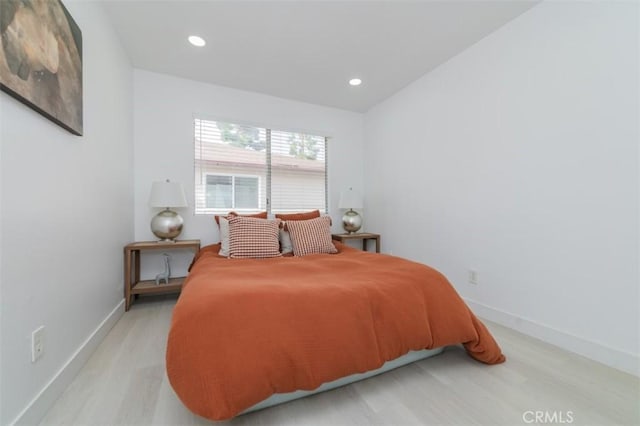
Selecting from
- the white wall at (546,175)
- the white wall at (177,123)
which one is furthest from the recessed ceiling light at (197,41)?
the white wall at (546,175)

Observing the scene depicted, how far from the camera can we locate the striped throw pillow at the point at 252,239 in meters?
2.24

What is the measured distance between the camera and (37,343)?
1.06 meters

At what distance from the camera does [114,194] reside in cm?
209

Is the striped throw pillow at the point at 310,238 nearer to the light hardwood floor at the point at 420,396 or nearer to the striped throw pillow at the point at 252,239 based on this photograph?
the striped throw pillow at the point at 252,239

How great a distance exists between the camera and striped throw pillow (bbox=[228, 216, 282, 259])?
88.0 inches

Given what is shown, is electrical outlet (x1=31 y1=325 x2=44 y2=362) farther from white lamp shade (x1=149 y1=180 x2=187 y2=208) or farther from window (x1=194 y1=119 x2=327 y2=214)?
window (x1=194 y1=119 x2=327 y2=214)

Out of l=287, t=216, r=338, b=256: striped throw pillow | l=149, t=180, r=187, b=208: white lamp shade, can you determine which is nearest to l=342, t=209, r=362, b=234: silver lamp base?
l=287, t=216, r=338, b=256: striped throw pillow

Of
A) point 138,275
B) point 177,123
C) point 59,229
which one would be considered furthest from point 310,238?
point 177,123

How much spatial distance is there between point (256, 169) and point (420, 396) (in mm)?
2838

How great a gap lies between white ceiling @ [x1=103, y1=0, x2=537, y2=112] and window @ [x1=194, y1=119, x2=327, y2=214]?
0.62 m

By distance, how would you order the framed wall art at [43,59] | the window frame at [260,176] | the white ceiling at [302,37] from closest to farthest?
the framed wall art at [43,59]
the white ceiling at [302,37]
the window frame at [260,176]

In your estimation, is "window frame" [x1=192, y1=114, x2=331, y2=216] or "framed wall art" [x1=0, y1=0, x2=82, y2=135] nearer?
"framed wall art" [x1=0, y1=0, x2=82, y2=135]

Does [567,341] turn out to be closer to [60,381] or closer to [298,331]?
[298,331]

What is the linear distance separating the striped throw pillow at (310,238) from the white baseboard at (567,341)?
1.47 m
